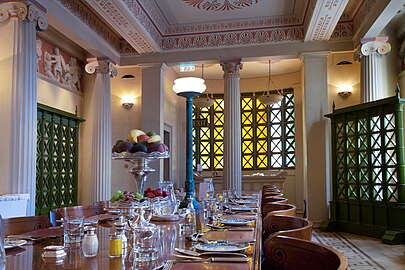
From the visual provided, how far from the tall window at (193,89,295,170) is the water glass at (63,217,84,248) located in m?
10.9

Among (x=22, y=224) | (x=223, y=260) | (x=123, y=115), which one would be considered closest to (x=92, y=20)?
(x=123, y=115)

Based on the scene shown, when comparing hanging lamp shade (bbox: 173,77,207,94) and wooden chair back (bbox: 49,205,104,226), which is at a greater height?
hanging lamp shade (bbox: 173,77,207,94)

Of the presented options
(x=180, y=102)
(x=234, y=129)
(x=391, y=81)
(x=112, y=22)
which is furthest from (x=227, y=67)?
(x=180, y=102)

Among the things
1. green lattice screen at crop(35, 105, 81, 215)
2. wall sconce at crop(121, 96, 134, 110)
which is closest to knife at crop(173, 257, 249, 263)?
green lattice screen at crop(35, 105, 81, 215)

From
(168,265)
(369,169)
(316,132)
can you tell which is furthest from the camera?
(316,132)

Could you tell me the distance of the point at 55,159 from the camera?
7953 millimetres

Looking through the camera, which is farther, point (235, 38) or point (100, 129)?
point (235, 38)

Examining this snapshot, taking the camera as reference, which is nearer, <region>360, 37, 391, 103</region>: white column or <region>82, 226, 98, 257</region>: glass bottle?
<region>82, 226, 98, 257</region>: glass bottle

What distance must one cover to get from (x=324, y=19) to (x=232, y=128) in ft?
10.0

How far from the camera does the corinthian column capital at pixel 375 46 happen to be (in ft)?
24.3

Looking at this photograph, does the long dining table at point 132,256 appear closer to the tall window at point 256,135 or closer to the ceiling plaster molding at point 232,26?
the ceiling plaster molding at point 232,26

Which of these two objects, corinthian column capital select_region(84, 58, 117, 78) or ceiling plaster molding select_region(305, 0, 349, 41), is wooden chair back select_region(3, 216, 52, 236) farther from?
corinthian column capital select_region(84, 58, 117, 78)

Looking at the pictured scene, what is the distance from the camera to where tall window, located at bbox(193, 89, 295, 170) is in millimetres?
12383

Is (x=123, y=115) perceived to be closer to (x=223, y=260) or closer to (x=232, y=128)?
(x=232, y=128)
